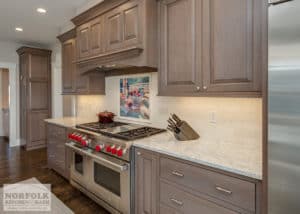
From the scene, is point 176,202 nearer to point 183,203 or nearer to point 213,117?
point 183,203

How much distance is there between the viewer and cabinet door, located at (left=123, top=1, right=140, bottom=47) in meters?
2.21

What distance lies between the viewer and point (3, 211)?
243cm

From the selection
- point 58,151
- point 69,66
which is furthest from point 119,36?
point 58,151

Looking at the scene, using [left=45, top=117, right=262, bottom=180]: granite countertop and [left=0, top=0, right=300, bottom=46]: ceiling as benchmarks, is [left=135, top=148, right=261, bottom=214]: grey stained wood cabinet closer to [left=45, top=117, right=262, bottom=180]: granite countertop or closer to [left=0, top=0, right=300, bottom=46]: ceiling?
[left=45, top=117, right=262, bottom=180]: granite countertop

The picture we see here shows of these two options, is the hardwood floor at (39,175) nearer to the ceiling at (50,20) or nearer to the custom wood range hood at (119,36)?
the custom wood range hood at (119,36)

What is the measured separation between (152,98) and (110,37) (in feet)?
3.01

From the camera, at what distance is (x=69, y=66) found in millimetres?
3756

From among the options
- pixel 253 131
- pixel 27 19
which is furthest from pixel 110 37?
pixel 27 19

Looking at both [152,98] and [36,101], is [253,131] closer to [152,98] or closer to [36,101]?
[152,98]

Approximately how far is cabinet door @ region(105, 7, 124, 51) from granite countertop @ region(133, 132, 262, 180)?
1197 mm

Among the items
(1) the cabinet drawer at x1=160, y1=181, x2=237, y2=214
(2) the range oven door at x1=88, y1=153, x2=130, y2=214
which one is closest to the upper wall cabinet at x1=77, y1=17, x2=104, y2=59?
(2) the range oven door at x1=88, y1=153, x2=130, y2=214

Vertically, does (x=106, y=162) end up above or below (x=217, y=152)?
below

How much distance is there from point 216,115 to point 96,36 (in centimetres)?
186

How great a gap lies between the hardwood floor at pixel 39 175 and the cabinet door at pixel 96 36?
1.96 meters
